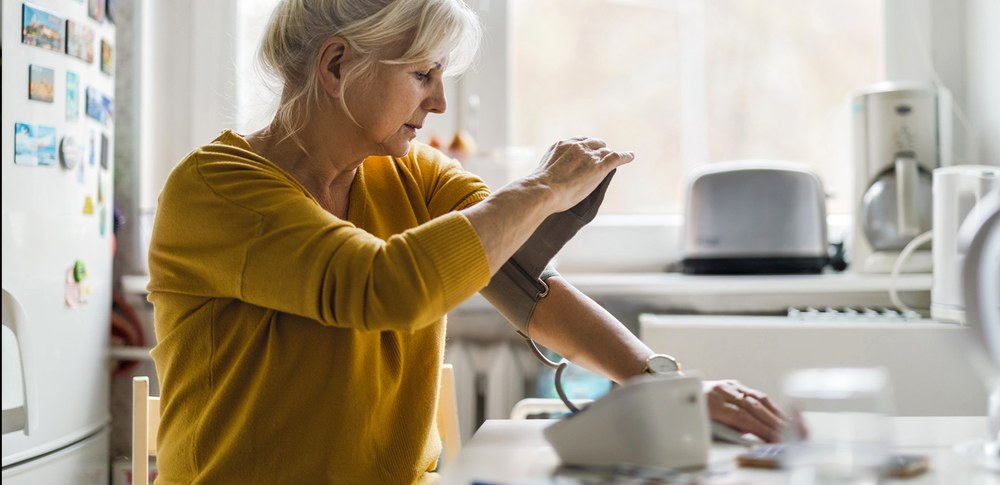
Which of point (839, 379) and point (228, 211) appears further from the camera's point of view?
point (228, 211)

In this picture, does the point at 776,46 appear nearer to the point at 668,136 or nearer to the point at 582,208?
the point at 668,136

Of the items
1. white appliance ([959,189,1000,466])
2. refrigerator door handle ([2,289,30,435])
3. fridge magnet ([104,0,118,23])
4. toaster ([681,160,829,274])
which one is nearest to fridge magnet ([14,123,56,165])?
refrigerator door handle ([2,289,30,435])

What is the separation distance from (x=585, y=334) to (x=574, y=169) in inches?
8.8

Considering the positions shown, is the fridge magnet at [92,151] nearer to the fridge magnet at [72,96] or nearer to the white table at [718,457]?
the fridge magnet at [72,96]

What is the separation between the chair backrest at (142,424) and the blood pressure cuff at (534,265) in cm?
45

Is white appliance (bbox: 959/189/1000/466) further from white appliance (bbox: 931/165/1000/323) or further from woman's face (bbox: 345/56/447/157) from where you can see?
white appliance (bbox: 931/165/1000/323)

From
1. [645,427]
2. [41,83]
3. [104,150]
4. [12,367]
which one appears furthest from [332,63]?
[104,150]

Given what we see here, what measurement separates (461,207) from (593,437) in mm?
510

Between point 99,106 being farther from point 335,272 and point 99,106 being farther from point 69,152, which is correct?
point 335,272

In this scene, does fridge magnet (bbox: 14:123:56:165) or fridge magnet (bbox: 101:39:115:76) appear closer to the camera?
fridge magnet (bbox: 14:123:56:165)

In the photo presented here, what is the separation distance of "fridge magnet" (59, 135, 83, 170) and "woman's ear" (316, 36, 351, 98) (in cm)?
87

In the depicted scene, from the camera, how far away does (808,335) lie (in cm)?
171

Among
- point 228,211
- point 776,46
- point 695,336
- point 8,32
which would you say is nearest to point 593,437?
point 228,211

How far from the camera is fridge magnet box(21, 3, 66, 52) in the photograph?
1.59 m
